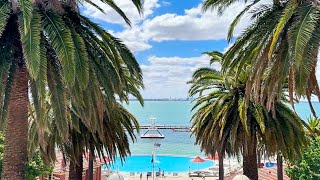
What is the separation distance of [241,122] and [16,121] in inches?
360

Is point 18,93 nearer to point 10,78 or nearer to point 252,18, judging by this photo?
point 10,78

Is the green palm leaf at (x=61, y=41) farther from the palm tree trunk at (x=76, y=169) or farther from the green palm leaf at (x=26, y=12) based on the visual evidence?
the palm tree trunk at (x=76, y=169)

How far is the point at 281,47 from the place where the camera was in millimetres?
11102

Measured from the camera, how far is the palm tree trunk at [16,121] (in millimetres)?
10570

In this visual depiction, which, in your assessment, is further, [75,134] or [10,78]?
[75,134]

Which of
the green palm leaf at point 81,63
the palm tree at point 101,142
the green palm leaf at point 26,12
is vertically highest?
the green palm leaf at point 26,12

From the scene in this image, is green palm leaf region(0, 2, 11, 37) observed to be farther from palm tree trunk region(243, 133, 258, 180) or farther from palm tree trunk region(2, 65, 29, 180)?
palm tree trunk region(243, 133, 258, 180)

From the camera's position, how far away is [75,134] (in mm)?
16766

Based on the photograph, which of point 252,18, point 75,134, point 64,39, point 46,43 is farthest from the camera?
point 75,134

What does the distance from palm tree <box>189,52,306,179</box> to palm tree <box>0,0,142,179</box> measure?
6.22 meters

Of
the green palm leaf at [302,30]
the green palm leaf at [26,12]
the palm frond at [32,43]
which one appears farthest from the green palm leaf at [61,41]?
the green palm leaf at [302,30]

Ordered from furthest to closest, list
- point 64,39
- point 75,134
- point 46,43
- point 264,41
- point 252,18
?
point 75,134, point 252,18, point 264,41, point 46,43, point 64,39

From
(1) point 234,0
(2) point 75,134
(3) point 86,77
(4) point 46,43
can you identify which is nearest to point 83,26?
(4) point 46,43

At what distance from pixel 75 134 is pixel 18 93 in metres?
6.11
